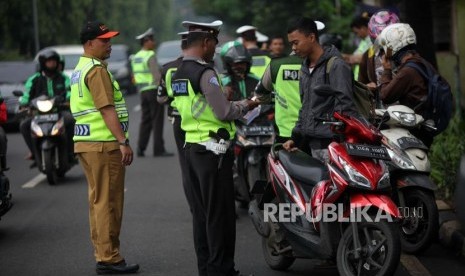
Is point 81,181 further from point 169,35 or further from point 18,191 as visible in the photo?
point 169,35

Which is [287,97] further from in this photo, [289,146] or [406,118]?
[289,146]

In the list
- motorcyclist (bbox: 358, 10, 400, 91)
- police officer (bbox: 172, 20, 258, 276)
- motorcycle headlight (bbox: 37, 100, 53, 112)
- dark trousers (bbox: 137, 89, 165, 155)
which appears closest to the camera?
police officer (bbox: 172, 20, 258, 276)

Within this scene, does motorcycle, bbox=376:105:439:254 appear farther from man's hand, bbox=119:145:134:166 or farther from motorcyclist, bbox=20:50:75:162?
motorcyclist, bbox=20:50:75:162

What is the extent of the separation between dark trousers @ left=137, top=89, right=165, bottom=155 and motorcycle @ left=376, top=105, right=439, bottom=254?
27.0 feet

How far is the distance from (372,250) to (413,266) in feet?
4.33

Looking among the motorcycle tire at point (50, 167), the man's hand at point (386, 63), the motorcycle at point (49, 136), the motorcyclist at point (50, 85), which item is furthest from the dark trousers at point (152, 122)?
the man's hand at point (386, 63)

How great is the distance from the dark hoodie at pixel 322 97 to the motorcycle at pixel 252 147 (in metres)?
2.24

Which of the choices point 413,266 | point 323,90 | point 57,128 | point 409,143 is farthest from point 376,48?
point 57,128

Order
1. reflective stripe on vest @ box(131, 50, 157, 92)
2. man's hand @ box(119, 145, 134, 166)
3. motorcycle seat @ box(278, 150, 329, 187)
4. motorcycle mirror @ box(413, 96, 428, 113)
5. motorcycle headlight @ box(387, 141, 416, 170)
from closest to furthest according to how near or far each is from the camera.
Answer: motorcycle seat @ box(278, 150, 329, 187), man's hand @ box(119, 145, 134, 166), motorcycle headlight @ box(387, 141, 416, 170), motorcycle mirror @ box(413, 96, 428, 113), reflective stripe on vest @ box(131, 50, 157, 92)

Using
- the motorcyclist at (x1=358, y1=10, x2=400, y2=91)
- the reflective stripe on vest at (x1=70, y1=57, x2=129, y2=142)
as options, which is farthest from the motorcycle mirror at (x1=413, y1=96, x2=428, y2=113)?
the reflective stripe on vest at (x1=70, y1=57, x2=129, y2=142)

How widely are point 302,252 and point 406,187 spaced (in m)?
1.33

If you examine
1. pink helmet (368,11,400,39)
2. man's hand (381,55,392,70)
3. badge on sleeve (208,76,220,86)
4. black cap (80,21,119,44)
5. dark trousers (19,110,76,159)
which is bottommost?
dark trousers (19,110,76,159)

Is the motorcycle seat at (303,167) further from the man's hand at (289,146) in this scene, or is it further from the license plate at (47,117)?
the license plate at (47,117)

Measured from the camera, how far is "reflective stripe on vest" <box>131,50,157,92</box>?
16516 mm
